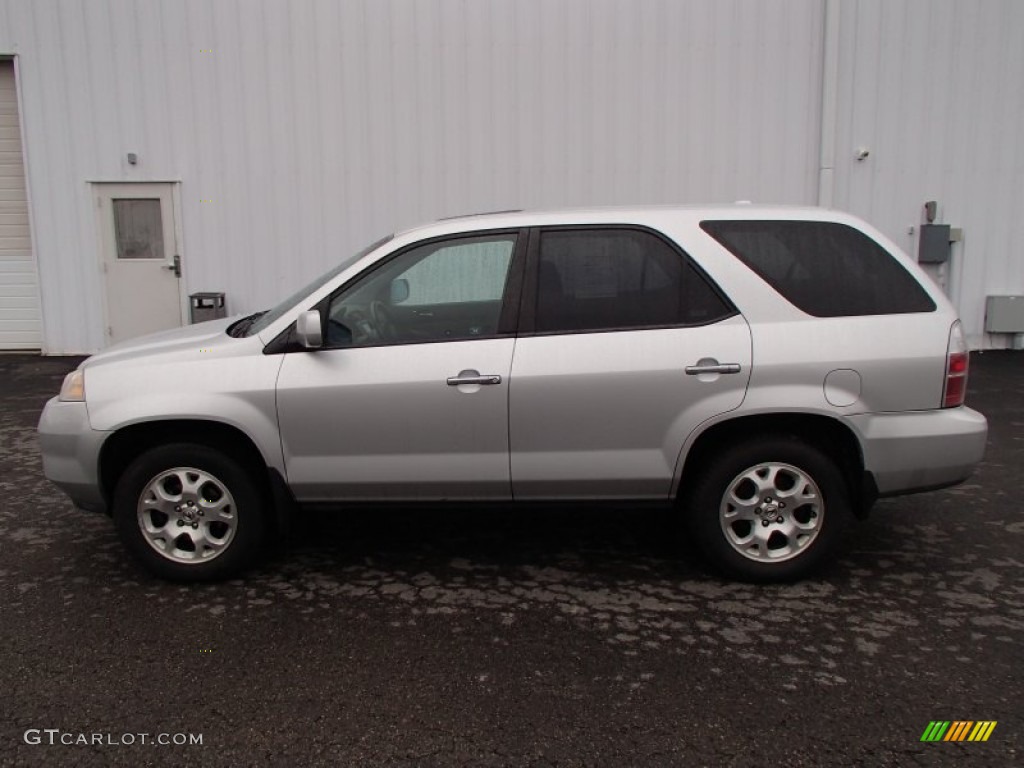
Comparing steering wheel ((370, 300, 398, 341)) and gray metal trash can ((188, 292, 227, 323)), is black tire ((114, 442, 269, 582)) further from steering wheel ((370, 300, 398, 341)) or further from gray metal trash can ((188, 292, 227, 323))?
gray metal trash can ((188, 292, 227, 323))

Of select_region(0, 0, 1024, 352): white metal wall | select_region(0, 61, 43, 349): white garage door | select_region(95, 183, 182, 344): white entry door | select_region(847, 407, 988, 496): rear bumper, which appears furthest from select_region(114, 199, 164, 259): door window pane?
select_region(847, 407, 988, 496): rear bumper

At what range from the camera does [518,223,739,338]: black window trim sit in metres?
3.84

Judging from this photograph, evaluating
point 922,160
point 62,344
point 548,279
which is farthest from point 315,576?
point 922,160

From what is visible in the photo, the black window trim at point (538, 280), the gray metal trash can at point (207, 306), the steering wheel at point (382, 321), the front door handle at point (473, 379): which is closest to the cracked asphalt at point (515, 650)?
the front door handle at point (473, 379)

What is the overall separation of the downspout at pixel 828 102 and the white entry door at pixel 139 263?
27.2 ft

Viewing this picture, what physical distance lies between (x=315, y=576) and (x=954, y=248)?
978cm

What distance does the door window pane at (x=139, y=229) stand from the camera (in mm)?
10656

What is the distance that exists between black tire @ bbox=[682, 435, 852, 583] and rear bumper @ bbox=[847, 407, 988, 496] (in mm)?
197

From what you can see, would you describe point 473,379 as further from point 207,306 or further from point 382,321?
point 207,306

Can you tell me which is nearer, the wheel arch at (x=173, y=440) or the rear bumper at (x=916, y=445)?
the rear bumper at (x=916, y=445)

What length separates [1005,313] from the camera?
34.8 ft

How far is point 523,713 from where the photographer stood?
2924 mm

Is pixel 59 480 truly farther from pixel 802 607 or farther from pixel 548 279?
pixel 802 607

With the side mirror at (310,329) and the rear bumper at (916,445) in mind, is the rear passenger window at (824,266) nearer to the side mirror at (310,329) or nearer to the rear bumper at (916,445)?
the rear bumper at (916,445)
